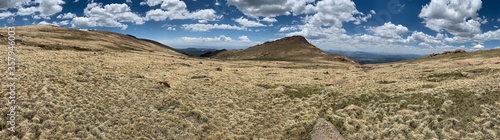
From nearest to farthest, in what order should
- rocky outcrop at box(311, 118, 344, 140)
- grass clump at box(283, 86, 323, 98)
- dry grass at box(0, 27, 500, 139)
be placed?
dry grass at box(0, 27, 500, 139) < rocky outcrop at box(311, 118, 344, 140) < grass clump at box(283, 86, 323, 98)

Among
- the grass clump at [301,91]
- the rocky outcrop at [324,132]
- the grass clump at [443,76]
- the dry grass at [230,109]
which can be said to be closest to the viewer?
the dry grass at [230,109]

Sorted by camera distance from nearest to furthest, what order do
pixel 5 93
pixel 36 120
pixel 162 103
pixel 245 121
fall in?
1. pixel 36 120
2. pixel 5 93
3. pixel 245 121
4. pixel 162 103

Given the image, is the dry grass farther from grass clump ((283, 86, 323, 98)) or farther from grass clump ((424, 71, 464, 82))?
grass clump ((424, 71, 464, 82))

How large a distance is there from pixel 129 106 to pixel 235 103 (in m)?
11.4

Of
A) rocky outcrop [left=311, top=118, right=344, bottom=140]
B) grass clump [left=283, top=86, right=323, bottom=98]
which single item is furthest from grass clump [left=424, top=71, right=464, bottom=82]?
rocky outcrop [left=311, top=118, right=344, bottom=140]

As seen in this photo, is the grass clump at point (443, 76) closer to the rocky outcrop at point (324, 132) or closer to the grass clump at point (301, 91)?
the grass clump at point (301, 91)

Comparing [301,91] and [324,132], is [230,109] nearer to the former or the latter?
[324,132]

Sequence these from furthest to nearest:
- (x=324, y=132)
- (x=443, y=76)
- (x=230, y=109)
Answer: (x=443, y=76), (x=230, y=109), (x=324, y=132)

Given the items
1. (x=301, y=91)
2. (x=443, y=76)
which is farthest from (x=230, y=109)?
(x=443, y=76)

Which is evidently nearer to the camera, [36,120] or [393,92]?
[36,120]

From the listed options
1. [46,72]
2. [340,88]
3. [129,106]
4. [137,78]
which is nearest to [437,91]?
[340,88]

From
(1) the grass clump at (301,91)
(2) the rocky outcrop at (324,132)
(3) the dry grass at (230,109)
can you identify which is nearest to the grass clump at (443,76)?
(3) the dry grass at (230,109)

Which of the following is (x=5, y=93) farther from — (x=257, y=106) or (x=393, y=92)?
(x=393, y=92)

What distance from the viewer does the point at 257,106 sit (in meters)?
36.5
